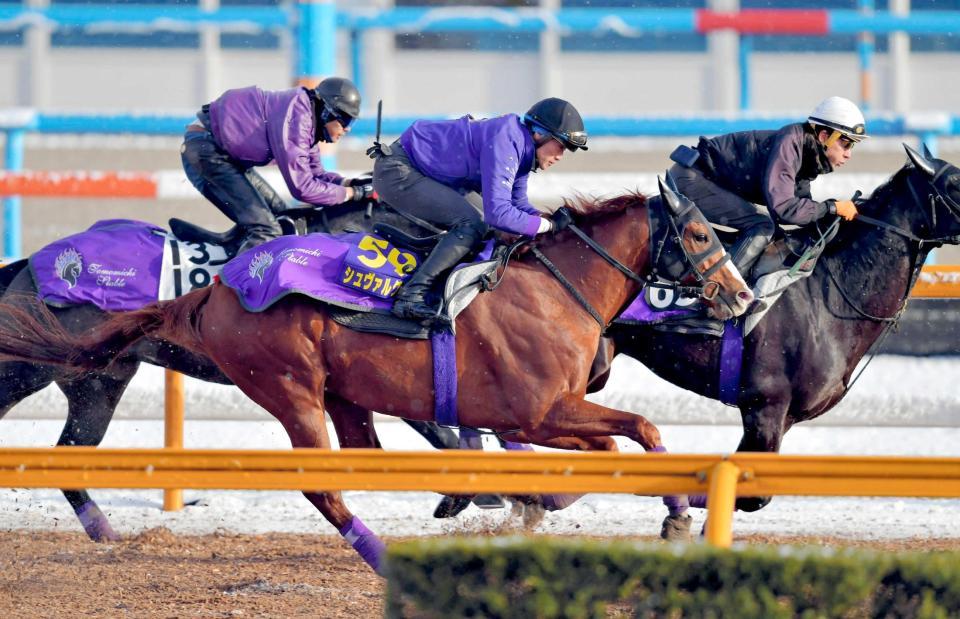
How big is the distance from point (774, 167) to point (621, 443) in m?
2.19

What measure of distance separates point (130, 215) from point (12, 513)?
5972 millimetres

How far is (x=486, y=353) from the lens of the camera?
5238 millimetres

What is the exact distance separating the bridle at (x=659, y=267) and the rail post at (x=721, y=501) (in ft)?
6.19

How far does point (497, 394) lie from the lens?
5.25 metres

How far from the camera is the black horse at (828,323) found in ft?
18.7

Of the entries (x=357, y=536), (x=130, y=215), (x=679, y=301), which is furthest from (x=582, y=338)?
(x=130, y=215)

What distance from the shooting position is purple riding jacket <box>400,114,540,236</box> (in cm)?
532

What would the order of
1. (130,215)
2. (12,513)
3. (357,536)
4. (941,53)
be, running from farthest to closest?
(941,53) < (130,215) < (12,513) < (357,536)

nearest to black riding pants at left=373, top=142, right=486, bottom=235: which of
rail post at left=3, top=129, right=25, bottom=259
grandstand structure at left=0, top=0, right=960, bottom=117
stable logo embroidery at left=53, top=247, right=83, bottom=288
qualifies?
stable logo embroidery at left=53, top=247, right=83, bottom=288

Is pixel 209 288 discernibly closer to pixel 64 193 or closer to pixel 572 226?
pixel 572 226

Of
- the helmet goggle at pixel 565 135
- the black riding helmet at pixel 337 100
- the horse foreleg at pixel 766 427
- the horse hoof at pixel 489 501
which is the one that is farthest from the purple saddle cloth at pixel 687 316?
the black riding helmet at pixel 337 100

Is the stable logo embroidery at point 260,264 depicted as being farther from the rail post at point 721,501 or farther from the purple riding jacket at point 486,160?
the rail post at point 721,501

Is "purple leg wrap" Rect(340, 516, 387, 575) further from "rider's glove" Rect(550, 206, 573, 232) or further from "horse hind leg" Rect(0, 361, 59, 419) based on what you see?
"horse hind leg" Rect(0, 361, 59, 419)

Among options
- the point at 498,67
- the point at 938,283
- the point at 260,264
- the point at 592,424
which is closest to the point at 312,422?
the point at 260,264
